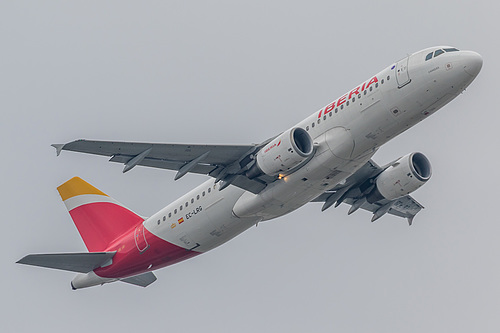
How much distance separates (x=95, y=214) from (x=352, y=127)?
17814 mm

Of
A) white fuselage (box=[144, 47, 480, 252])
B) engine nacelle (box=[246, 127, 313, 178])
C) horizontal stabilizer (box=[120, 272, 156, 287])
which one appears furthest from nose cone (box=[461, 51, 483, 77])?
horizontal stabilizer (box=[120, 272, 156, 287])

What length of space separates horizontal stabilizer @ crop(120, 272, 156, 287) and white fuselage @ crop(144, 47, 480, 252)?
24.0 feet

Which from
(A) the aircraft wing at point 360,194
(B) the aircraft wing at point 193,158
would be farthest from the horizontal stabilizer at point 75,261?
(A) the aircraft wing at point 360,194

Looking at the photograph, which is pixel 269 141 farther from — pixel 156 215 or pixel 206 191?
pixel 156 215

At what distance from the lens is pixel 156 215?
145ft

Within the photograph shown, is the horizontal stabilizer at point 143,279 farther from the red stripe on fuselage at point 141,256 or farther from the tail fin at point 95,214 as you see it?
the red stripe on fuselage at point 141,256

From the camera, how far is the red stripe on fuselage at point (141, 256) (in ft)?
142

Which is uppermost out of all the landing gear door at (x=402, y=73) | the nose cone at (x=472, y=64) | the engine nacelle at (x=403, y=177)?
the landing gear door at (x=402, y=73)

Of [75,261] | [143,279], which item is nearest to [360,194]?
[143,279]

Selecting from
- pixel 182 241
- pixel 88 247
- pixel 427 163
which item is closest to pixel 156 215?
pixel 182 241

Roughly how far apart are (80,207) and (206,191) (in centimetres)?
998

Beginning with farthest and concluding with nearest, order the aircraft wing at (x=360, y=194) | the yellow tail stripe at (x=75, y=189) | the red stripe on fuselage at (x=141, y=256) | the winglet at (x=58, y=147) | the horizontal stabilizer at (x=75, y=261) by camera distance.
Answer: the yellow tail stripe at (x=75, y=189) < the aircraft wing at (x=360, y=194) < the red stripe on fuselage at (x=141, y=256) < the horizontal stabilizer at (x=75, y=261) < the winglet at (x=58, y=147)

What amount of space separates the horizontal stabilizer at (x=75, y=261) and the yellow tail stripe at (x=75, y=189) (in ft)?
16.7

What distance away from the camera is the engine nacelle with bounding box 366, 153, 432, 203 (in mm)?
43406
